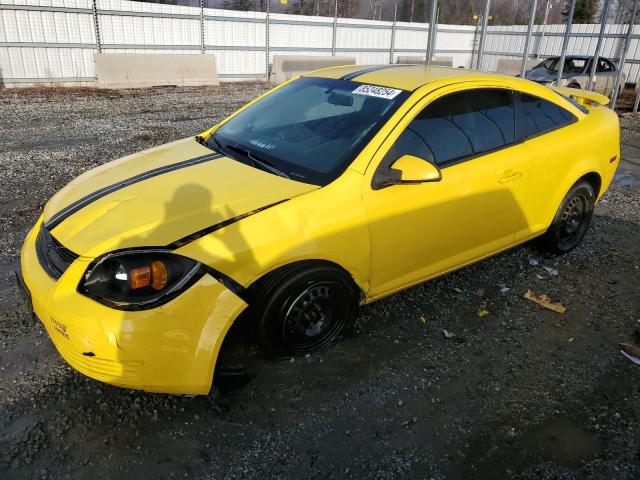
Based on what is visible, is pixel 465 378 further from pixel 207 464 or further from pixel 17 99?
pixel 17 99

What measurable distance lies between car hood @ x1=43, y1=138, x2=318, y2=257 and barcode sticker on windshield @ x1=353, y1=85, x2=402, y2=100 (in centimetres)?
94

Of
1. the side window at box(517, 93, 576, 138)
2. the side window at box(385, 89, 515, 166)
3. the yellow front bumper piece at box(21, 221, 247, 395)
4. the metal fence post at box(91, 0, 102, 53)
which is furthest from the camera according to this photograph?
the metal fence post at box(91, 0, 102, 53)

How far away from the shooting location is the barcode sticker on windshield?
11.0 ft

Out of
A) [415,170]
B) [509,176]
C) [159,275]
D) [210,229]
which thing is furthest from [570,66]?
[159,275]

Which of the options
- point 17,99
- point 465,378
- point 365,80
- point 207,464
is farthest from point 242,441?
point 17,99

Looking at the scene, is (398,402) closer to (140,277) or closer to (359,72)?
(140,277)

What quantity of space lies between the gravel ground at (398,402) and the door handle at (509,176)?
0.93 meters

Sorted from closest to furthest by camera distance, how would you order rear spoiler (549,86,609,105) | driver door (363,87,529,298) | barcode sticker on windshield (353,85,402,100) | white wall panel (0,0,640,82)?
driver door (363,87,529,298)
barcode sticker on windshield (353,85,402,100)
rear spoiler (549,86,609,105)
white wall panel (0,0,640,82)

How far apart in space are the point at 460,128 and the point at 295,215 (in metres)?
1.47

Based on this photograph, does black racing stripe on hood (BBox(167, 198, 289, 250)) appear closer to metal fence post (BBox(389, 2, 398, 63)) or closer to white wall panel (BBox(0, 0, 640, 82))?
white wall panel (BBox(0, 0, 640, 82))

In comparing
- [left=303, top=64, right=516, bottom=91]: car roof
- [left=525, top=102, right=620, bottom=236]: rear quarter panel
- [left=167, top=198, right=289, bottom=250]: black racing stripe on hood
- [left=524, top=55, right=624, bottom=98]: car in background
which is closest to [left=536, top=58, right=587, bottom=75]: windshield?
[left=524, top=55, right=624, bottom=98]: car in background

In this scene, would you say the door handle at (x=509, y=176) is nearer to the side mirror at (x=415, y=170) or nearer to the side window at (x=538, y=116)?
the side window at (x=538, y=116)

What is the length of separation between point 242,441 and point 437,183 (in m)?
1.93

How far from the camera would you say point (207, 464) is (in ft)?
7.92
